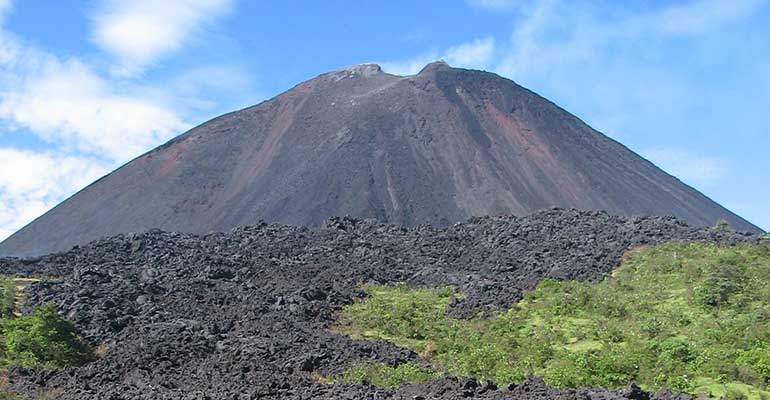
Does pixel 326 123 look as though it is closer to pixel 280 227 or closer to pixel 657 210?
pixel 657 210

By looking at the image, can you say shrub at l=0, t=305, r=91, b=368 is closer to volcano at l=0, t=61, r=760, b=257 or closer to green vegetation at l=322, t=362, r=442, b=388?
green vegetation at l=322, t=362, r=442, b=388

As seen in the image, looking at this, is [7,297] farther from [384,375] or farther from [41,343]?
[384,375]

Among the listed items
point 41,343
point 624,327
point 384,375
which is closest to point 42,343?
point 41,343

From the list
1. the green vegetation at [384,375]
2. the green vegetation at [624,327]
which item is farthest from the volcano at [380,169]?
the green vegetation at [384,375]

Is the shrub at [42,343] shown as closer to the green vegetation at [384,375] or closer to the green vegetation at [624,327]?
the green vegetation at [384,375]

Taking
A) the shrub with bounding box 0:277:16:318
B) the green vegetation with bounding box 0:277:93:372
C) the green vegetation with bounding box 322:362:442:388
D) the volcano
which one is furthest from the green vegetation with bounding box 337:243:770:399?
the volcano

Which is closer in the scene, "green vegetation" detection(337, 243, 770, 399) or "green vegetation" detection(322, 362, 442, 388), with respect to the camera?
"green vegetation" detection(337, 243, 770, 399)
